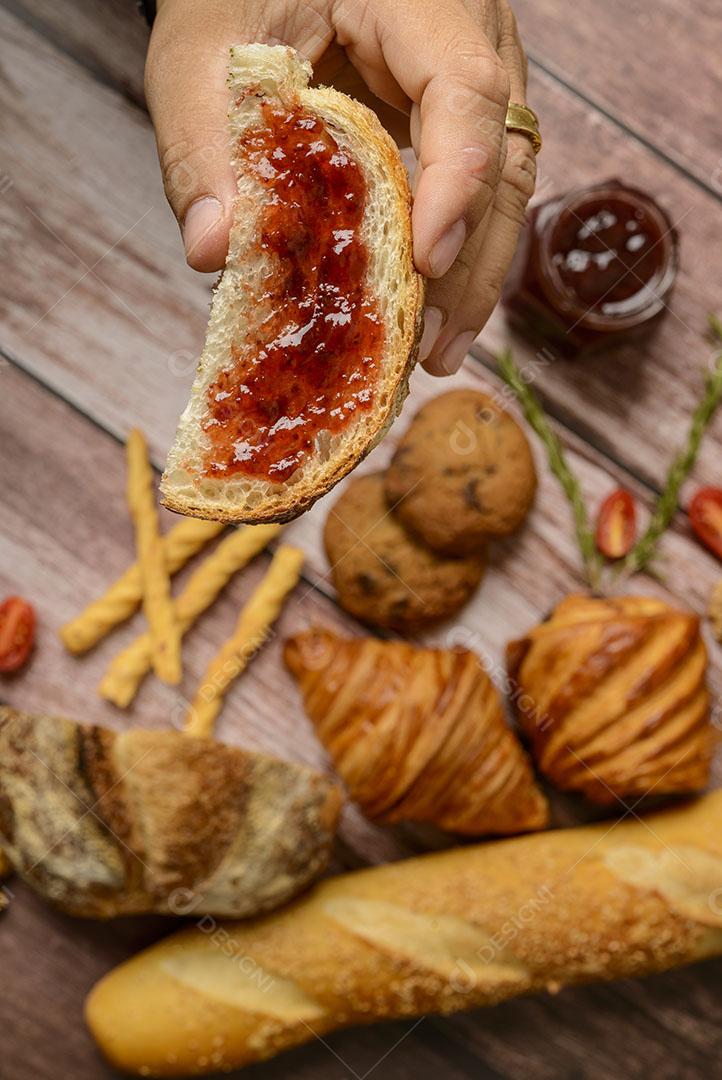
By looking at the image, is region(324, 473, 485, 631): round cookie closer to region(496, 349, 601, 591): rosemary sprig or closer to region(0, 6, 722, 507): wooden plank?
region(496, 349, 601, 591): rosemary sprig

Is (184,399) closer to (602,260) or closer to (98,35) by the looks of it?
(98,35)

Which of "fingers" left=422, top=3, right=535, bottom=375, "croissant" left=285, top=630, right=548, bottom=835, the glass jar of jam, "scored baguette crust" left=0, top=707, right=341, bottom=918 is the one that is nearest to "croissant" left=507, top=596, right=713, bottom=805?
"croissant" left=285, top=630, right=548, bottom=835

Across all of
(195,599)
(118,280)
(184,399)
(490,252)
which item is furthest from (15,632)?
(490,252)

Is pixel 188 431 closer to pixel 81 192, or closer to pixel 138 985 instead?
pixel 81 192

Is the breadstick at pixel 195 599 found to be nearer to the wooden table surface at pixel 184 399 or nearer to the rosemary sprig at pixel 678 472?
the wooden table surface at pixel 184 399

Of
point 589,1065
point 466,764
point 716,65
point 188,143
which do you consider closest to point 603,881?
point 466,764

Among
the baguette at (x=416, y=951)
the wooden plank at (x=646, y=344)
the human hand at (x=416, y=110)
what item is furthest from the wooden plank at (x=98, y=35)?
the baguette at (x=416, y=951)
